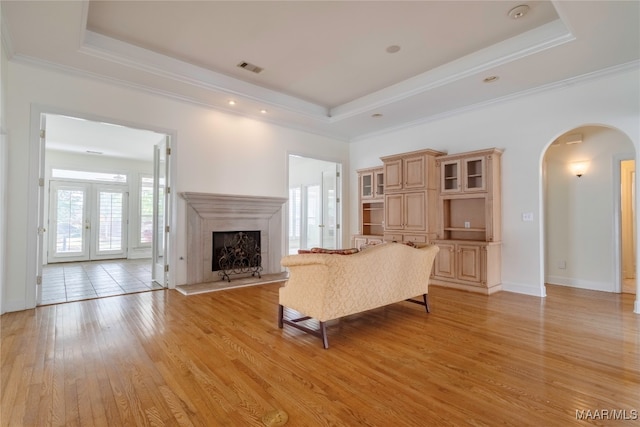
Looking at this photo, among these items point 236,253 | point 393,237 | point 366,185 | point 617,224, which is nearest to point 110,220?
point 236,253

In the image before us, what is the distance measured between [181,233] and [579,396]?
502cm

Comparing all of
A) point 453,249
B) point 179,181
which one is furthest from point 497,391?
point 179,181

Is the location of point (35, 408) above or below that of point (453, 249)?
below

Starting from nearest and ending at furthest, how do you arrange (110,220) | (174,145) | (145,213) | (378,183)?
(174,145), (378,183), (110,220), (145,213)

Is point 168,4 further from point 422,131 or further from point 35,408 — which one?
point 422,131

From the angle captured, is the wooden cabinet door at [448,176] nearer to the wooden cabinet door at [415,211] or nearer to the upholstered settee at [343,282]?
the wooden cabinet door at [415,211]

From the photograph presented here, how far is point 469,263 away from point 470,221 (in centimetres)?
86

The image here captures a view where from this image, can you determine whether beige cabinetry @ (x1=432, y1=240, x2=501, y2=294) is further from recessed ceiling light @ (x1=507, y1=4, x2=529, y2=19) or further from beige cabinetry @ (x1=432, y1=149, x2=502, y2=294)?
recessed ceiling light @ (x1=507, y1=4, x2=529, y2=19)

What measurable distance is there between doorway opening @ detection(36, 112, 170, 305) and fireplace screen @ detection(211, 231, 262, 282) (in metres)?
0.84

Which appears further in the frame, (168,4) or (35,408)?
(168,4)

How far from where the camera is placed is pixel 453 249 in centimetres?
509

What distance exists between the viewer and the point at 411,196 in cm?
565

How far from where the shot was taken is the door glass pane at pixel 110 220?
8508mm

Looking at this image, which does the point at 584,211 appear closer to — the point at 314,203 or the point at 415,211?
the point at 415,211
